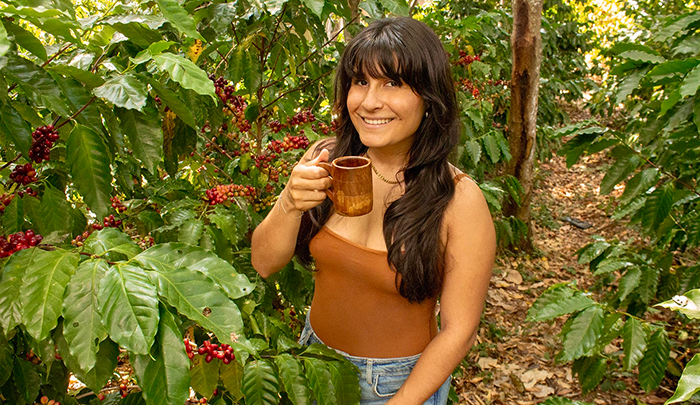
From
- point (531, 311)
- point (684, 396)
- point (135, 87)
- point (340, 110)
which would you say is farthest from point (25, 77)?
point (531, 311)

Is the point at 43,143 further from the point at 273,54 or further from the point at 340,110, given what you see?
the point at 273,54

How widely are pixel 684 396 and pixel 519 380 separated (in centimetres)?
308

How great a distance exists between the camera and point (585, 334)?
77.0 inches

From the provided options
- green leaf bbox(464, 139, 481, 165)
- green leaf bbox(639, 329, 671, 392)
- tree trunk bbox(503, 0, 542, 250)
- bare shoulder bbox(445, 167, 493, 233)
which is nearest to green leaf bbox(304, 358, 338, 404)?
bare shoulder bbox(445, 167, 493, 233)

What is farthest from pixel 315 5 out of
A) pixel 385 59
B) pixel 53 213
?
pixel 53 213

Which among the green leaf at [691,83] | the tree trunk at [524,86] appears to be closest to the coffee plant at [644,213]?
the green leaf at [691,83]

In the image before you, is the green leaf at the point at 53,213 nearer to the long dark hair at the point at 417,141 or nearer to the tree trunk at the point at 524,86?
the long dark hair at the point at 417,141

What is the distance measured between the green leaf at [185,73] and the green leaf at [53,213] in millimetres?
556

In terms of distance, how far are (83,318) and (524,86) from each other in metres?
4.31

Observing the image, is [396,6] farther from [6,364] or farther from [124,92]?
[6,364]

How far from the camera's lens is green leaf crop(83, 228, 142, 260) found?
3.26 feet

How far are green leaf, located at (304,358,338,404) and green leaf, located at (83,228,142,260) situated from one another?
0.55m

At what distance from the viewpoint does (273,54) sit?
89.0 inches

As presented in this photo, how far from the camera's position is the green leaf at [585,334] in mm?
1956
